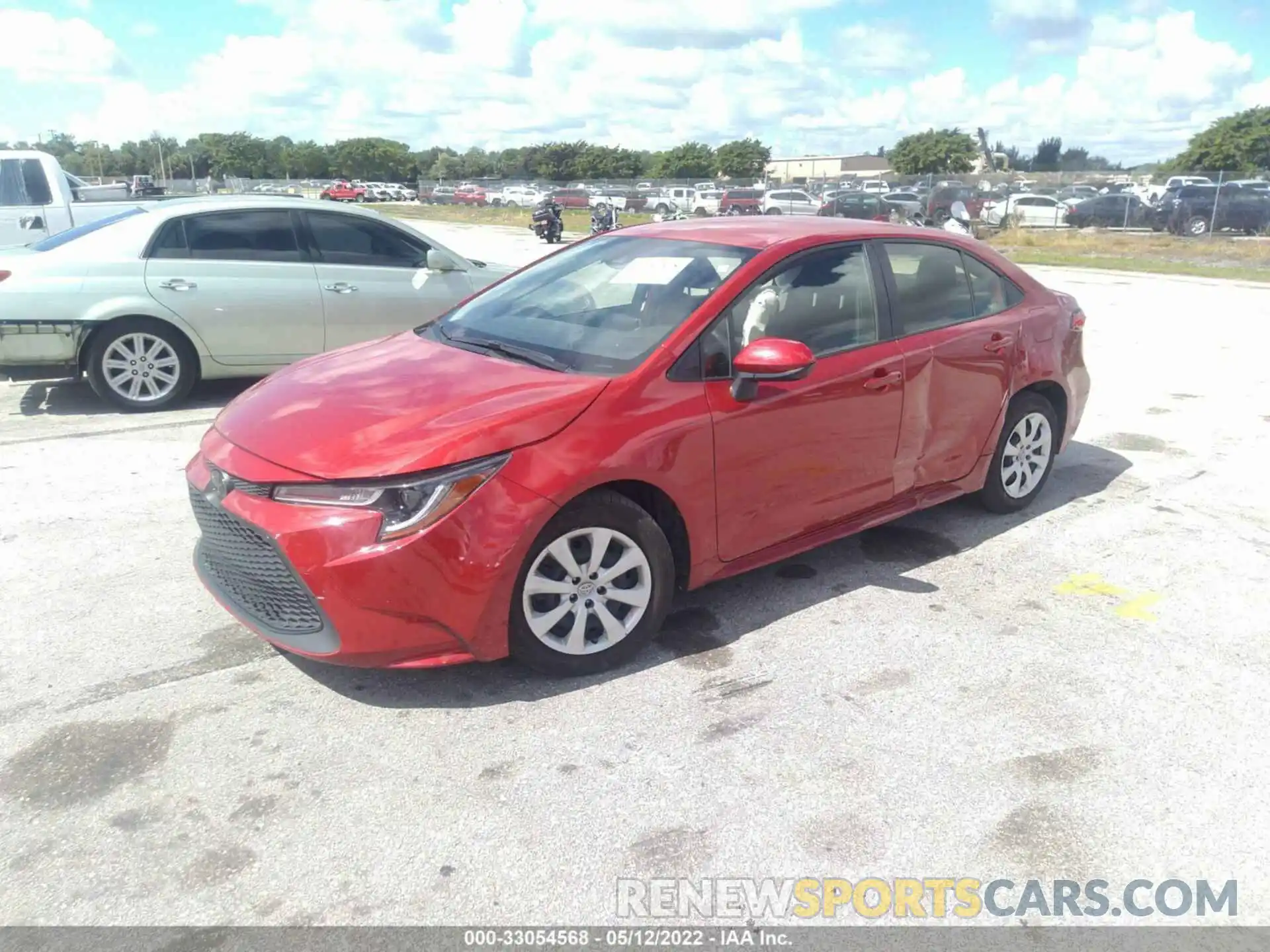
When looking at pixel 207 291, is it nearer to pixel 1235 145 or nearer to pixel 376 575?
pixel 376 575

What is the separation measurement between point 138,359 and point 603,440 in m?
5.44

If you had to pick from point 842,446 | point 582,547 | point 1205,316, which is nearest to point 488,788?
point 582,547

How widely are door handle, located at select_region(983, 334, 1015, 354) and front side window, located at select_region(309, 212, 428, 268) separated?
491cm

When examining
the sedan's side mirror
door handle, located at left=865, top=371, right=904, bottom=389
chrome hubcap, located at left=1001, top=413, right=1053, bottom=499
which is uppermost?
the sedan's side mirror

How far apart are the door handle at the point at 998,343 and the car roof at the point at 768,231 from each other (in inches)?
22.6

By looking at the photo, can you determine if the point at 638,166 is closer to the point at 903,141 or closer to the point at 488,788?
the point at 903,141

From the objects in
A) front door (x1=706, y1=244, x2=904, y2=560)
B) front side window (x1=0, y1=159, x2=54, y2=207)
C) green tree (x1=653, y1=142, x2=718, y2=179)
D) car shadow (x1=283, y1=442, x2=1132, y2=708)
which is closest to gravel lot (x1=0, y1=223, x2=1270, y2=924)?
car shadow (x1=283, y1=442, x2=1132, y2=708)

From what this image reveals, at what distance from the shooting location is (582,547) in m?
3.58

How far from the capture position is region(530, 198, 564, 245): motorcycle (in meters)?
29.9

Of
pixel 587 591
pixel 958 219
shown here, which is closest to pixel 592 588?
pixel 587 591

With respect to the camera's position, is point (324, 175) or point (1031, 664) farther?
point (324, 175)

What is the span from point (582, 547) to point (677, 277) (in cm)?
130

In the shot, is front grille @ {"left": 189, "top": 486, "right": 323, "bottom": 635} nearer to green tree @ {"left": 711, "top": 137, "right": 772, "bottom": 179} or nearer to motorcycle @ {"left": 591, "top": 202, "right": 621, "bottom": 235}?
motorcycle @ {"left": 591, "top": 202, "right": 621, "bottom": 235}

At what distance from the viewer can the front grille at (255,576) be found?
10.9 feet
